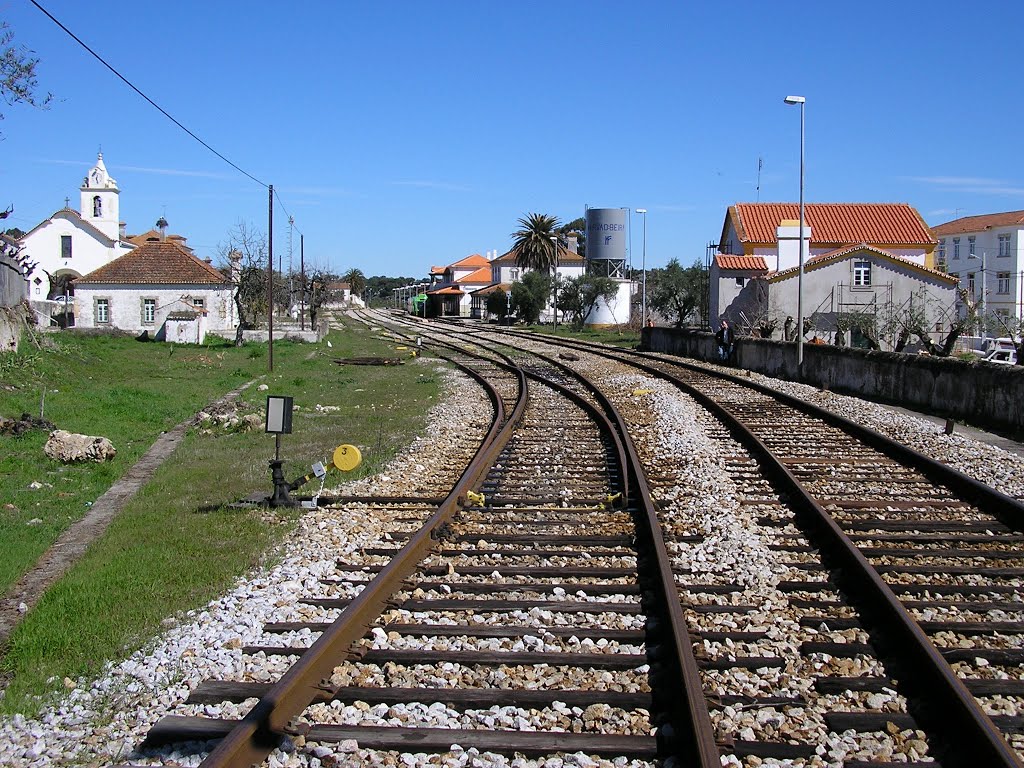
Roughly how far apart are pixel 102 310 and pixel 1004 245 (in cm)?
6898

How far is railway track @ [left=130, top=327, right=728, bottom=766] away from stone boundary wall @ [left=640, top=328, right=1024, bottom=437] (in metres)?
10.2

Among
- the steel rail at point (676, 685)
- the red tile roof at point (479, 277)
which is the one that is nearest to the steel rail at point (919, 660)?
the steel rail at point (676, 685)

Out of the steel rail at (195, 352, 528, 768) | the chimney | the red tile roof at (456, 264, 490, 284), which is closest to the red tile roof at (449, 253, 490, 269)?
the red tile roof at (456, 264, 490, 284)

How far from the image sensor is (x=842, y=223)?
61531mm

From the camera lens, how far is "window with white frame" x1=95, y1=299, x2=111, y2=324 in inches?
1978

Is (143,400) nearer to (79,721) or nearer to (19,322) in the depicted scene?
(19,322)

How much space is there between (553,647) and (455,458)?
7320 mm

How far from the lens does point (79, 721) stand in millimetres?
4891

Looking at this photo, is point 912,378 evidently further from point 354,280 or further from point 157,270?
point 354,280

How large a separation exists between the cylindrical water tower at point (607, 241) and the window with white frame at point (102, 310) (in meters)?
49.0

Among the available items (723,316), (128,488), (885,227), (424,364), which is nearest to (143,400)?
(128,488)

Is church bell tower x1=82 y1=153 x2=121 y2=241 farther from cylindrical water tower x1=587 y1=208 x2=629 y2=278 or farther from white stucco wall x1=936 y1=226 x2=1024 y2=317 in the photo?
white stucco wall x1=936 y1=226 x2=1024 y2=317

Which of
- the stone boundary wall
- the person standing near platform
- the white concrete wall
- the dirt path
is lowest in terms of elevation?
the dirt path

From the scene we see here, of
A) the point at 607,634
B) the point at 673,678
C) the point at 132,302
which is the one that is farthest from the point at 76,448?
the point at 132,302
